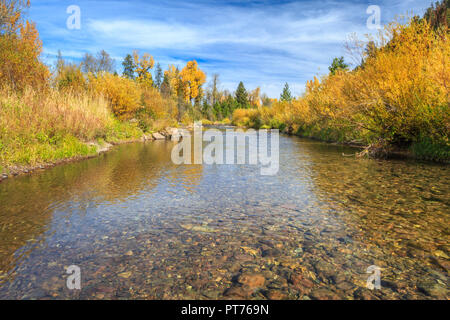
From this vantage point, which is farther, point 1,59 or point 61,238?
point 1,59

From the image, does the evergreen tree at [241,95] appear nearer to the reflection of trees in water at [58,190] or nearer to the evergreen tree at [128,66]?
the evergreen tree at [128,66]

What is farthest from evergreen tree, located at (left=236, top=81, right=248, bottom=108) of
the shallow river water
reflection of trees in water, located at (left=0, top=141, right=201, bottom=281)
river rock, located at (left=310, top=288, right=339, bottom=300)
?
river rock, located at (left=310, top=288, right=339, bottom=300)

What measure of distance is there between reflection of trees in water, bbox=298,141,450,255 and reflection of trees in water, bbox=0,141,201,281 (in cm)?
406

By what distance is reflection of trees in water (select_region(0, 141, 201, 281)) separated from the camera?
14.1 ft

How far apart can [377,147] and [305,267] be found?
11149 mm

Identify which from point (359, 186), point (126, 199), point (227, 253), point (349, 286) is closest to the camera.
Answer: point (349, 286)

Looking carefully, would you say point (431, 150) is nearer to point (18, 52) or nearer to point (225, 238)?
point (225, 238)

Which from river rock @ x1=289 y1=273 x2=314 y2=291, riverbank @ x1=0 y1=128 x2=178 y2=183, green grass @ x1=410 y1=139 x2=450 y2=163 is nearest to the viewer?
river rock @ x1=289 y1=273 x2=314 y2=291

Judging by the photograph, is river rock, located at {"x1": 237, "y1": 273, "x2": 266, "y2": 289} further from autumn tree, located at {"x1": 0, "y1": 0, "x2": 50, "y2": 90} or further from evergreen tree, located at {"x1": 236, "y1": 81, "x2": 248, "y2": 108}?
evergreen tree, located at {"x1": 236, "y1": 81, "x2": 248, "y2": 108}

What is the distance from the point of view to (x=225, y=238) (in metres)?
4.25

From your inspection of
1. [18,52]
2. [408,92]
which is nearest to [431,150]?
[408,92]

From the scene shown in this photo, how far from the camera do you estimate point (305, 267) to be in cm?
340
